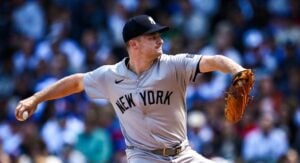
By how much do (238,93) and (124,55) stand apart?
28.4 feet

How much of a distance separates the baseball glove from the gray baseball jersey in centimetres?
48

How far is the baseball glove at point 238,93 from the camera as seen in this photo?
23.4ft

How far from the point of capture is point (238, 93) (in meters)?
7.29

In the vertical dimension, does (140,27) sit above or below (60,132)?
above

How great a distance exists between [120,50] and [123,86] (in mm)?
7978

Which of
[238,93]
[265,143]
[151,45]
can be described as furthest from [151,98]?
[265,143]

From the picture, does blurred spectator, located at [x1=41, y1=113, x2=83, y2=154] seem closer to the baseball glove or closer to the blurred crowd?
the blurred crowd

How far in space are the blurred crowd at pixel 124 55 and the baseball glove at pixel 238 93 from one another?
4.78 metres

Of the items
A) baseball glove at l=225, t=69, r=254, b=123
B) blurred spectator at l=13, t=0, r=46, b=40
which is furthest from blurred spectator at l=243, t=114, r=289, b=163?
baseball glove at l=225, t=69, r=254, b=123

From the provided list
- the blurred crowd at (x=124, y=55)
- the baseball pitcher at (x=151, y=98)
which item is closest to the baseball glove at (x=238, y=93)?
the baseball pitcher at (x=151, y=98)

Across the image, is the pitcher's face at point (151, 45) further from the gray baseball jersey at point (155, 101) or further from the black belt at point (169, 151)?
the black belt at point (169, 151)

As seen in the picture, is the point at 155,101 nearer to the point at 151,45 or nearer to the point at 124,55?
the point at 151,45

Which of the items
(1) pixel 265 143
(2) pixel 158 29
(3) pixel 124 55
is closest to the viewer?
(2) pixel 158 29

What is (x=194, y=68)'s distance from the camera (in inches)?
302
